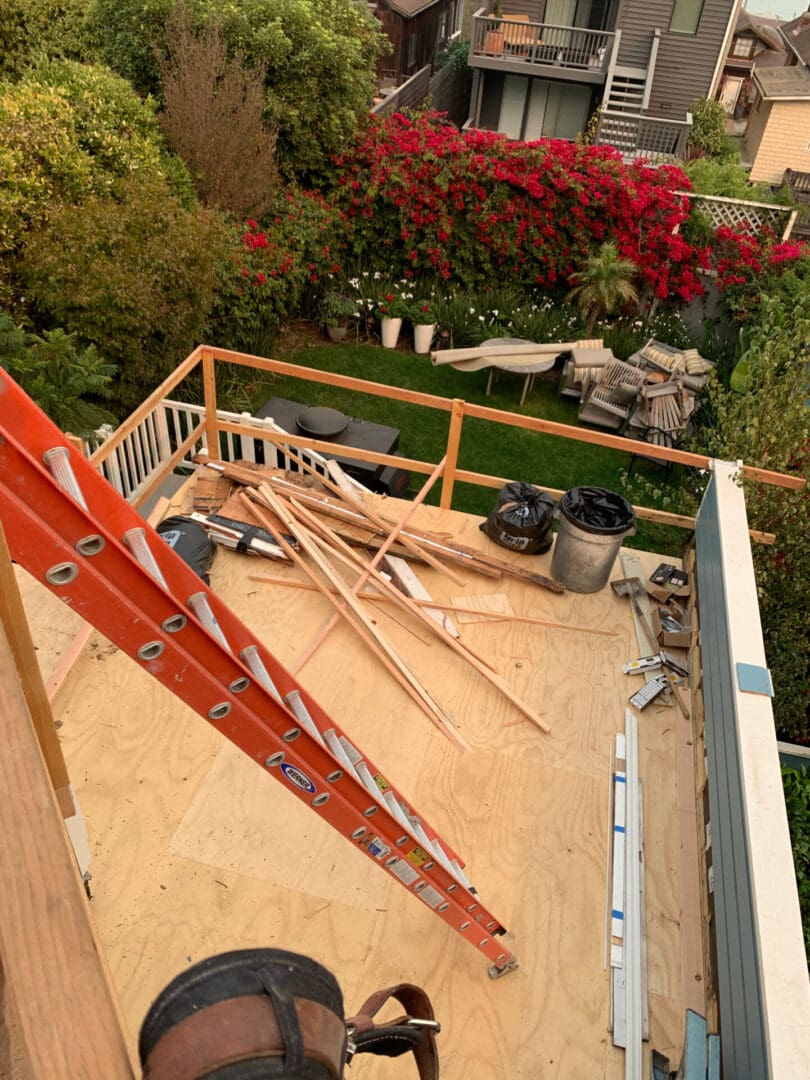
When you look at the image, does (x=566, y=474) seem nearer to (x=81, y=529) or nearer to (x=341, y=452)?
(x=341, y=452)

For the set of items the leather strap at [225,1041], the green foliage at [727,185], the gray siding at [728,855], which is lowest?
the green foliage at [727,185]

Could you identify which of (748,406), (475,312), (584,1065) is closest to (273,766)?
(584,1065)

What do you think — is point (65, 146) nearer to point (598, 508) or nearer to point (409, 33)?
point (598, 508)

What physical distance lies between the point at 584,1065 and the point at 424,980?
0.88m

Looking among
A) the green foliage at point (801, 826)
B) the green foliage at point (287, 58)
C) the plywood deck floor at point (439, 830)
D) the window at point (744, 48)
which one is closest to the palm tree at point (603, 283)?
the green foliage at point (287, 58)

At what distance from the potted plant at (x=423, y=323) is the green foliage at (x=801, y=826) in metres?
9.89

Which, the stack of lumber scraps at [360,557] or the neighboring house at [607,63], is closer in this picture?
the stack of lumber scraps at [360,557]

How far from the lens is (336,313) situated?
46.3 ft

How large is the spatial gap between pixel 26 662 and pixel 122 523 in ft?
1.68

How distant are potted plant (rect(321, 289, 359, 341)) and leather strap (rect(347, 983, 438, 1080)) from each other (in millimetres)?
13042

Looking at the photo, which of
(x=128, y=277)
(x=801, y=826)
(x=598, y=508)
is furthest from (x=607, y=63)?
(x=801, y=826)

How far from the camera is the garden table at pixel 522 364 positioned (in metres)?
11.9

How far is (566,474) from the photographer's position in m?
11.7

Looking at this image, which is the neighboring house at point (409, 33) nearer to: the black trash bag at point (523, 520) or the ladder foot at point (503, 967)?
the black trash bag at point (523, 520)
